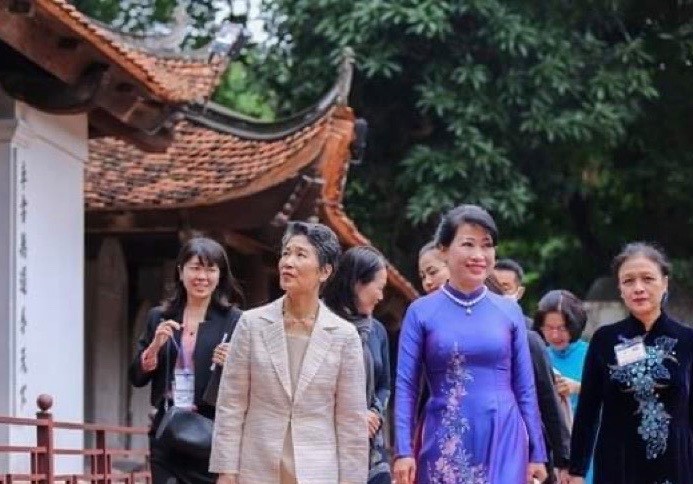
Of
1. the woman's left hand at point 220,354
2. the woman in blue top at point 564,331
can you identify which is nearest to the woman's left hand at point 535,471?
the woman's left hand at point 220,354

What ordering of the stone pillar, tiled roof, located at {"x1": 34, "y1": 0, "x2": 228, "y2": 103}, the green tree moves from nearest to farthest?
tiled roof, located at {"x1": 34, "y1": 0, "x2": 228, "y2": 103}, the stone pillar, the green tree

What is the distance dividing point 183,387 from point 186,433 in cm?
24

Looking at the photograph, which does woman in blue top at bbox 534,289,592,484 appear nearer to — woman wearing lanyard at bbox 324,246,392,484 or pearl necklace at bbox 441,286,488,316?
woman wearing lanyard at bbox 324,246,392,484

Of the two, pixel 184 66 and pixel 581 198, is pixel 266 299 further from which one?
pixel 581 198

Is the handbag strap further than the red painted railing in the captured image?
No

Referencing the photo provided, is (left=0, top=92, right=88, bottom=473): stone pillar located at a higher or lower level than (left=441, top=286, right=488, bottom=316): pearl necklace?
higher

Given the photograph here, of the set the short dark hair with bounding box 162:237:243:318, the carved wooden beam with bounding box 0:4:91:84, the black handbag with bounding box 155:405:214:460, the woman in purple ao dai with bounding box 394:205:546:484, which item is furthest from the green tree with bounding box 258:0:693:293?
the woman in purple ao dai with bounding box 394:205:546:484

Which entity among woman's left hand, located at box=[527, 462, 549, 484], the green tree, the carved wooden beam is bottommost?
woman's left hand, located at box=[527, 462, 549, 484]

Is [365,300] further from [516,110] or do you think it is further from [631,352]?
[516,110]

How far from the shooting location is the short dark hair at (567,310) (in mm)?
9352

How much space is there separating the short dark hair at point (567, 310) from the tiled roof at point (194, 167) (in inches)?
226

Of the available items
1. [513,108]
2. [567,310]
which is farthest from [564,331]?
[513,108]

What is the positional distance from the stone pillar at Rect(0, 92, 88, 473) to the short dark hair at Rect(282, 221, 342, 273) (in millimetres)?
5122

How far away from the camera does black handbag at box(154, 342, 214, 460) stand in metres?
7.83
